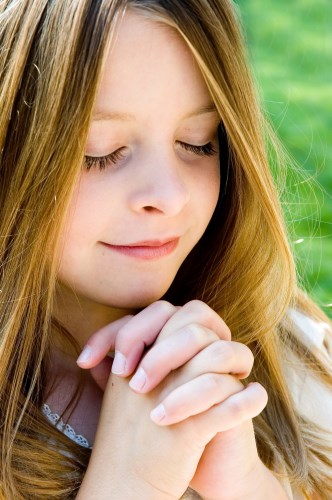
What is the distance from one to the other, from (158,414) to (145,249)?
32 centimetres

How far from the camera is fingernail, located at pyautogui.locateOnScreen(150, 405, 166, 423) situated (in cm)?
152

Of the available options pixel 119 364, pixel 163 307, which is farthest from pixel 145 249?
pixel 119 364

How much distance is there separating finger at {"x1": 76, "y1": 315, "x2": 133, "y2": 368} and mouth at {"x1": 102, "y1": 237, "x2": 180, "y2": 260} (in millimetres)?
114

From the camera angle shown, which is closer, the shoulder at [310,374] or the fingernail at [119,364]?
the fingernail at [119,364]

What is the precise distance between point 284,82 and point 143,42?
6.60ft

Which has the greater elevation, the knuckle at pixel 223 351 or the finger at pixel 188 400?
the knuckle at pixel 223 351

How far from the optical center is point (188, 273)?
2018 mm

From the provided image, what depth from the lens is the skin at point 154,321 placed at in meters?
1.56

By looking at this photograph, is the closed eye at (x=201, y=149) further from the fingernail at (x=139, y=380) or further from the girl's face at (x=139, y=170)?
the fingernail at (x=139, y=380)

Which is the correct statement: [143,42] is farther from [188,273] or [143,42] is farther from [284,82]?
[284,82]

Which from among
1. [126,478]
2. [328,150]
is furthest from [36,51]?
[328,150]

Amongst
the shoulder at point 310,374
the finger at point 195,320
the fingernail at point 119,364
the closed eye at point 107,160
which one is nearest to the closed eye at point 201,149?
the closed eye at point 107,160

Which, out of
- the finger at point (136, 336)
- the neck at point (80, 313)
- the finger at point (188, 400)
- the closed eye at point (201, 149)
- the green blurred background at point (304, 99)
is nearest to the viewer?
the finger at point (188, 400)

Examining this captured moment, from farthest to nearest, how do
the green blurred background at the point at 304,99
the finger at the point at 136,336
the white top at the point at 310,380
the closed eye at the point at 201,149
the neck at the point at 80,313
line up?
the green blurred background at the point at 304,99
the white top at the point at 310,380
the neck at the point at 80,313
the closed eye at the point at 201,149
the finger at the point at 136,336
